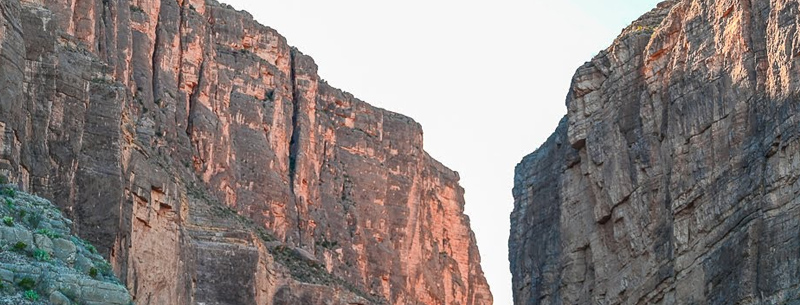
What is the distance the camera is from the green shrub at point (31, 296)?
46.4m

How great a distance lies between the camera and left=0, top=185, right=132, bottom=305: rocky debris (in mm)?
46812

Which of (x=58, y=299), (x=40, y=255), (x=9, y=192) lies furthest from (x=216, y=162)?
(x=58, y=299)

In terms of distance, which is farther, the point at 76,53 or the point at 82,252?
the point at 76,53

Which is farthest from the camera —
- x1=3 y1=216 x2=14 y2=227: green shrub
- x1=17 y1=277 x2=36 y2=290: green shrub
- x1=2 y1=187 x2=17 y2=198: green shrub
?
x1=2 y1=187 x2=17 y2=198: green shrub

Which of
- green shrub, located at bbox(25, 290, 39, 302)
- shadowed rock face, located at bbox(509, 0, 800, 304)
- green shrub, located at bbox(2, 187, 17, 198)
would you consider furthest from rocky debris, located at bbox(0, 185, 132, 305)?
shadowed rock face, located at bbox(509, 0, 800, 304)

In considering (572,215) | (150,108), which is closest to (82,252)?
(572,215)

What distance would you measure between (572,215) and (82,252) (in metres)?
42.9

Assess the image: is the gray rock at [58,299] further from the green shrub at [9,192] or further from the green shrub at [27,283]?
the green shrub at [9,192]

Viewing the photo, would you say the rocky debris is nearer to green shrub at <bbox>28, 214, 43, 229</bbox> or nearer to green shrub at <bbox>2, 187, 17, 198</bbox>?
green shrub at <bbox>28, 214, 43, 229</bbox>

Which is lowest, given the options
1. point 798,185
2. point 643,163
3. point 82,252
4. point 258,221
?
point 82,252

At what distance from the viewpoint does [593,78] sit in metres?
92.2

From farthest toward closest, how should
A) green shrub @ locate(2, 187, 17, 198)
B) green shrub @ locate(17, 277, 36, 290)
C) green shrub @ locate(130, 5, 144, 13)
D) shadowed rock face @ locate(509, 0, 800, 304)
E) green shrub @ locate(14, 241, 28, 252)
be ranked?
1. green shrub @ locate(130, 5, 144, 13)
2. shadowed rock face @ locate(509, 0, 800, 304)
3. green shrub @ locate(2, 187, 17, 198)
4. green shrub @ locate(14, 241, 28, 252)
5. green shrub @ locate(17, 277, 36, 290)

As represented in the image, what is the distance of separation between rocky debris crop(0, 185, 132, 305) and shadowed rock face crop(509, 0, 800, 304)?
3023cm

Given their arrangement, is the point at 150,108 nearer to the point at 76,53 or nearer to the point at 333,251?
the point at 333,251
